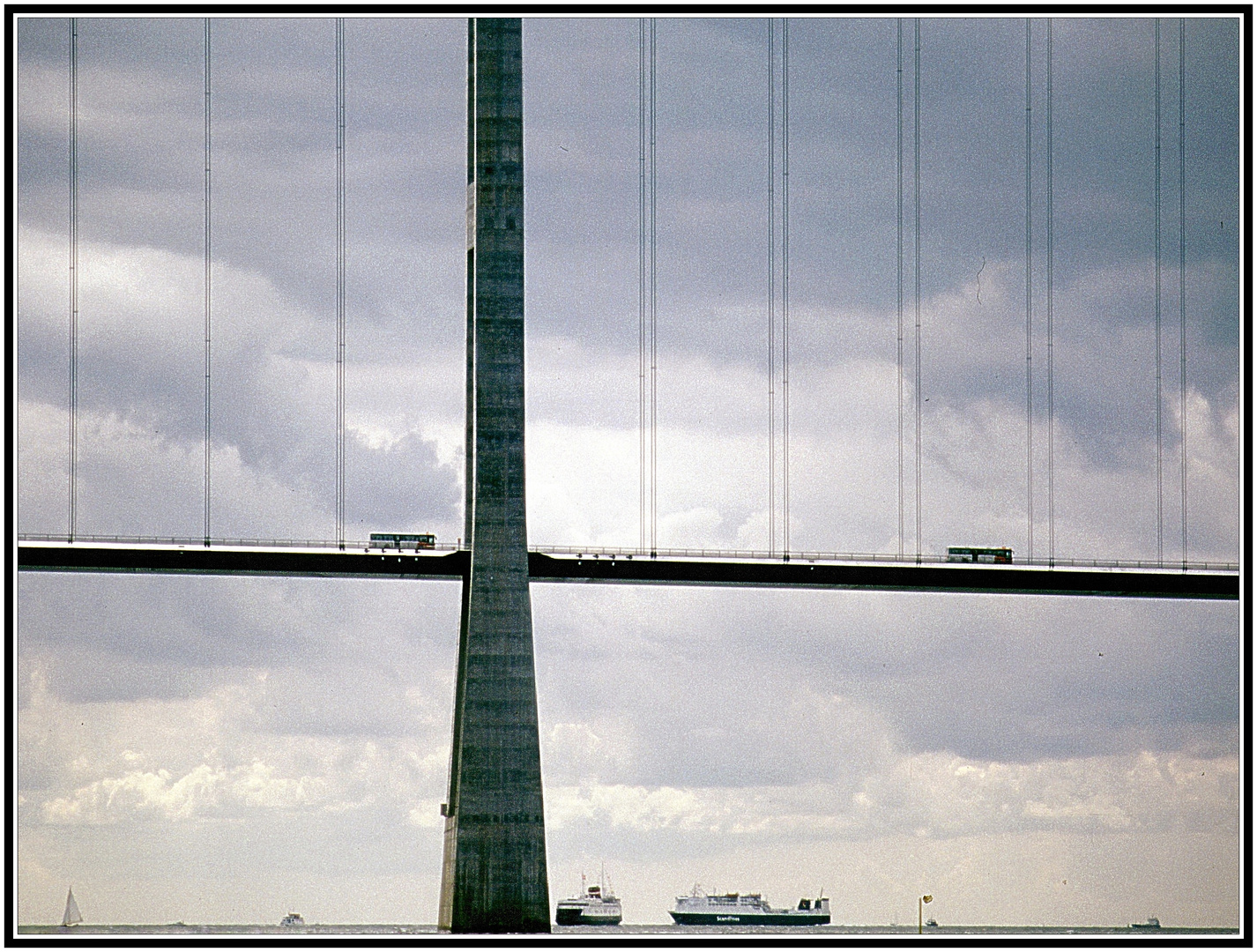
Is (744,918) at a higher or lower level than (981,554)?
lower

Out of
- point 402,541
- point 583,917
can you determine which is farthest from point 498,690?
point 583,917

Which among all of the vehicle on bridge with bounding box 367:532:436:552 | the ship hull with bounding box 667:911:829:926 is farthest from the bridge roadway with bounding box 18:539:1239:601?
the ship hull with bounding box 667:911:829:926

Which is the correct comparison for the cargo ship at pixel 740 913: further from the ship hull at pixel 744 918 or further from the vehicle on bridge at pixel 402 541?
the vehicle on bridge at pixel 402 541

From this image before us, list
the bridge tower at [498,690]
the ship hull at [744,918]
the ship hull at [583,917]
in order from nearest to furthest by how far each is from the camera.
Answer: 1. the bridge tower at [498,690]
2. the ship hull at [583,917]
3. the ship hull at [744,918]

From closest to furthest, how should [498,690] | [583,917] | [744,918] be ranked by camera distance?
[498,690]
[583,917]
[744,918]

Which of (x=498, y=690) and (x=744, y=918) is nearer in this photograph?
(x=498, y=690)

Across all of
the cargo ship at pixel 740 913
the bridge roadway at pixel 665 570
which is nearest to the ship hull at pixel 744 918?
the cargo ship at pixel 740 913

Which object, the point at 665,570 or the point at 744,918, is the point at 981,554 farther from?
the point at 744,918
